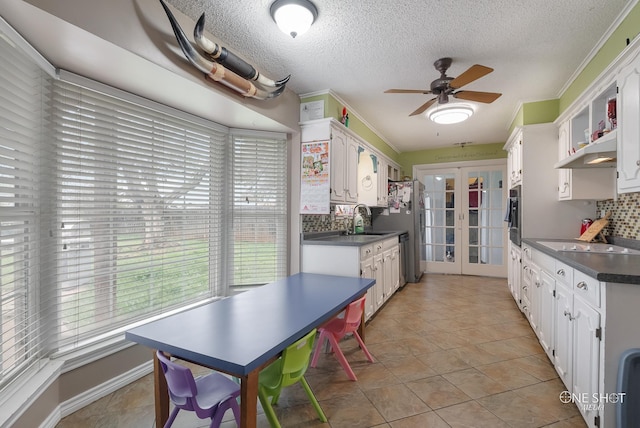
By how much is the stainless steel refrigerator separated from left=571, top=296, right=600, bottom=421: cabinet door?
10.4ft

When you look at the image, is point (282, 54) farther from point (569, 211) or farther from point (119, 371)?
point (569, 211)

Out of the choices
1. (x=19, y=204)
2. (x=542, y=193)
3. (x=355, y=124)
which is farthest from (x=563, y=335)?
(x=19, y=204)

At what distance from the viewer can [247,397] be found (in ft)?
4.02

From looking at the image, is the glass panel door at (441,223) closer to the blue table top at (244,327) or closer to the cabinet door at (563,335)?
the cabinet door at (563,335)

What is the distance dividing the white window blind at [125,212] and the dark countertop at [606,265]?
2.79 meters

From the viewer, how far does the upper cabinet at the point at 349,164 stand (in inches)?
123

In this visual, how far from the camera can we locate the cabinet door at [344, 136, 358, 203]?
3.47m

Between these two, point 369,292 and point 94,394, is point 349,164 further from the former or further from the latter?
point 94,394

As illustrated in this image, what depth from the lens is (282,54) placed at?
245 cm

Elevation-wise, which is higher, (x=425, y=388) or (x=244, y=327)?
(x=244, y=327)

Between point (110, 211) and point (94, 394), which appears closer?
point (94, 394)

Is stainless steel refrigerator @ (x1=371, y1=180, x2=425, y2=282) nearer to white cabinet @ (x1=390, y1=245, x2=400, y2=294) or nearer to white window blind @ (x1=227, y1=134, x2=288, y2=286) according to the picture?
white cabinet @ (x1=390, y1=245, x2=400, y2=294)

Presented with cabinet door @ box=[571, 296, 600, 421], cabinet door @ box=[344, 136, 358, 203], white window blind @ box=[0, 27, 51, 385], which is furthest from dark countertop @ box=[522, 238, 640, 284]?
white window blind @ box=[0, 27, 51, 385]

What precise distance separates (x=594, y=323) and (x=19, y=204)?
311cm
